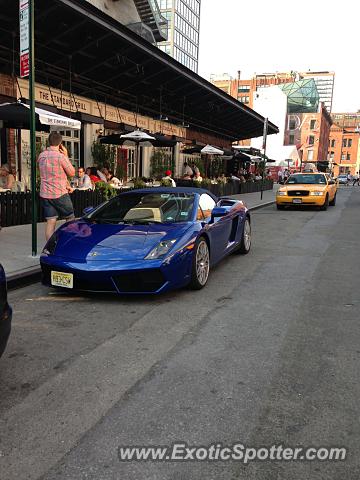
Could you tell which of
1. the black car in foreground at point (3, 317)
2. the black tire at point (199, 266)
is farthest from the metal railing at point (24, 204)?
the black car in foreground at point (3, 317)

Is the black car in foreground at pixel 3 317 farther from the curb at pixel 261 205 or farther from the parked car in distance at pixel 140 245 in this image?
the curb at pixel 261 205

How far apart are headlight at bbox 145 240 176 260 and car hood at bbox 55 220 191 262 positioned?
0.15ft

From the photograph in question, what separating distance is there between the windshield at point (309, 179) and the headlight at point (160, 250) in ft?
46.9

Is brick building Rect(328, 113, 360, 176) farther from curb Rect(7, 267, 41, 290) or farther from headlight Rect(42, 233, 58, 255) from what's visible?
headlight Rect(42, 233, 58, 255)

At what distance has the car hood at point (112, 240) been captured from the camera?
4.88m

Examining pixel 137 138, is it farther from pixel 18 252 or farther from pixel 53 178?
pixel 18 252

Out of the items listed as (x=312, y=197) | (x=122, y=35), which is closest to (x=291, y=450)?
(x=122, y=35)

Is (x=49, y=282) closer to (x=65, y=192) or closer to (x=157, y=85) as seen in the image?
(x=65, y=192)

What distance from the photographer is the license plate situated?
16.1ft

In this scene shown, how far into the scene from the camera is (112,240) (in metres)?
5.12

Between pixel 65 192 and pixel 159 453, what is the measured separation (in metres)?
5.45

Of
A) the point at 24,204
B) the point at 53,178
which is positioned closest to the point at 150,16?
the point at 24,204

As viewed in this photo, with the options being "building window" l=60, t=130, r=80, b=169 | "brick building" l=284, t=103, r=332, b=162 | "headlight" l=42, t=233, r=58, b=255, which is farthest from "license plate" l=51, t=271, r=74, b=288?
"brick building" l=284, t=103, r=332, b=162

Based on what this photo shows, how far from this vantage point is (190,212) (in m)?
5.91
